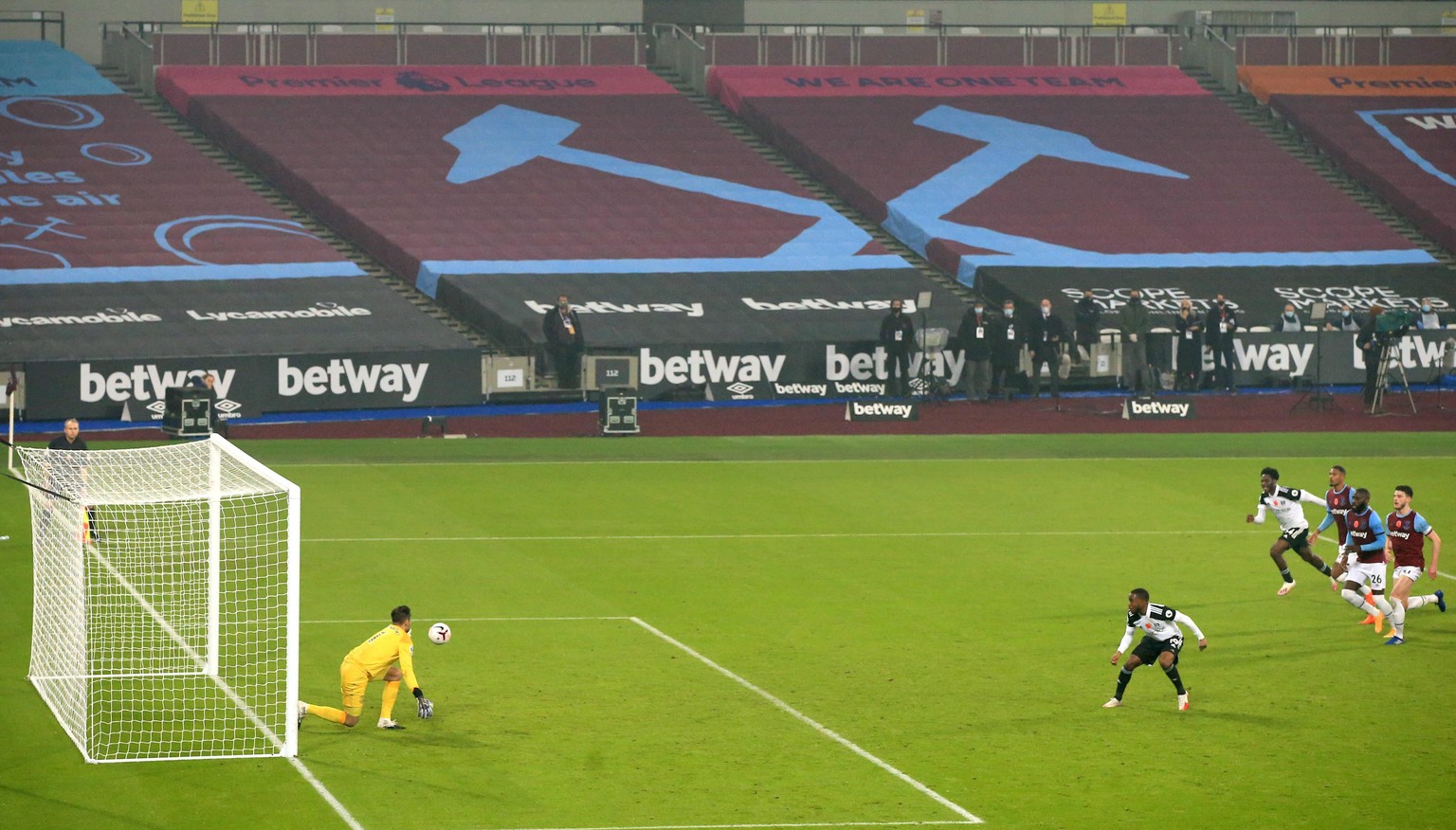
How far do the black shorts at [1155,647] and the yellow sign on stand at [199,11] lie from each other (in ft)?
150

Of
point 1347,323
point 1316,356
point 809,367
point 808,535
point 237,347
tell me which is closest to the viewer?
point 808,535

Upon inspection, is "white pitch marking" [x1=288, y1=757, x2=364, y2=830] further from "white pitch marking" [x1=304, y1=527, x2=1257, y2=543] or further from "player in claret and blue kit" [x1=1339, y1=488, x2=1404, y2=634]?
"player in claret and blue kit" [x1=1339, y1=488, x2=1404, y2=634]

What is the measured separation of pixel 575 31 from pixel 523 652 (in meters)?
42.4

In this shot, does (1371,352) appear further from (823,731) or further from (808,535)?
(823,731)

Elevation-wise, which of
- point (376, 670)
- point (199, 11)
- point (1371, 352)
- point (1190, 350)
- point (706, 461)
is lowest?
point (706, 461)

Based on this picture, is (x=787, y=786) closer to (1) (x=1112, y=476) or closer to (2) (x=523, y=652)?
(2) (x=523, y=652)

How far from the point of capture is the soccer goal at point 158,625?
54.5ft

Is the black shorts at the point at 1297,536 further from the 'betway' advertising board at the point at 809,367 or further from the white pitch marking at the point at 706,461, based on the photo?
the 'betway' advertising board at the point at 809,367

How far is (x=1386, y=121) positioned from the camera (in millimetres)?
62562

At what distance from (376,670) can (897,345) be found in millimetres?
28248

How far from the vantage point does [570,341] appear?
42.9m

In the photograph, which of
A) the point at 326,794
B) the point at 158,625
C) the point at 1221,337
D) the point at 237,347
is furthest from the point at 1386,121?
the point at 326,794

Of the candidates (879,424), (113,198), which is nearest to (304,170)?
(113,198)

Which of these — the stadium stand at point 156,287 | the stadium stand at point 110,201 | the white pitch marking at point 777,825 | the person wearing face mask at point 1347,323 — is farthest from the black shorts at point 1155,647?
the stadium stand at point 110,201
